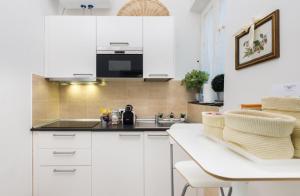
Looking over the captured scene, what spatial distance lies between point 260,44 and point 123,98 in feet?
6.45

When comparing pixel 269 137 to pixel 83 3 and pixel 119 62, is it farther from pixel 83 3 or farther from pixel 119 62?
pixel 83 3

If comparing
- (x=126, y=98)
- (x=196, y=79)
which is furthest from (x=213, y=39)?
(x=126, y=98)

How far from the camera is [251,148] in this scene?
554mm

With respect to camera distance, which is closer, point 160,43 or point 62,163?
point 62,163

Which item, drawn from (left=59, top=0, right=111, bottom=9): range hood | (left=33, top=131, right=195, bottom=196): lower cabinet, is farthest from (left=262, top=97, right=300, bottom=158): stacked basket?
(left=59, top=0, right=111, bottom=9): range hood

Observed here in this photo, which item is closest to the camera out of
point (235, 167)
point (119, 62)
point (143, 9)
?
point (235, 167)

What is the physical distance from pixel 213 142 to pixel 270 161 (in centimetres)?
24

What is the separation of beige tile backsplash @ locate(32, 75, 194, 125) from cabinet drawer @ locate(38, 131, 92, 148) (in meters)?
0.64

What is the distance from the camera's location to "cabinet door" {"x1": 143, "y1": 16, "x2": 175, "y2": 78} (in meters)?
2.45

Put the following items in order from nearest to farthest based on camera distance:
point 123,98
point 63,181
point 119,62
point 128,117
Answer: point 63,181 → point 119,62 → point 128,117 → point 123,98

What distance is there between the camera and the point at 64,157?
2.20m

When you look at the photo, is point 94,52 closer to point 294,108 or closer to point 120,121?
point 120,121

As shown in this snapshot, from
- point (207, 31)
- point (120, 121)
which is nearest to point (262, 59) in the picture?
point (207, 31)

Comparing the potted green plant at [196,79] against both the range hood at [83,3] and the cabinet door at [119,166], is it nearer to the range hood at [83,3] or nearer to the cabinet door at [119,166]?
the cabinet door at [119,166]
